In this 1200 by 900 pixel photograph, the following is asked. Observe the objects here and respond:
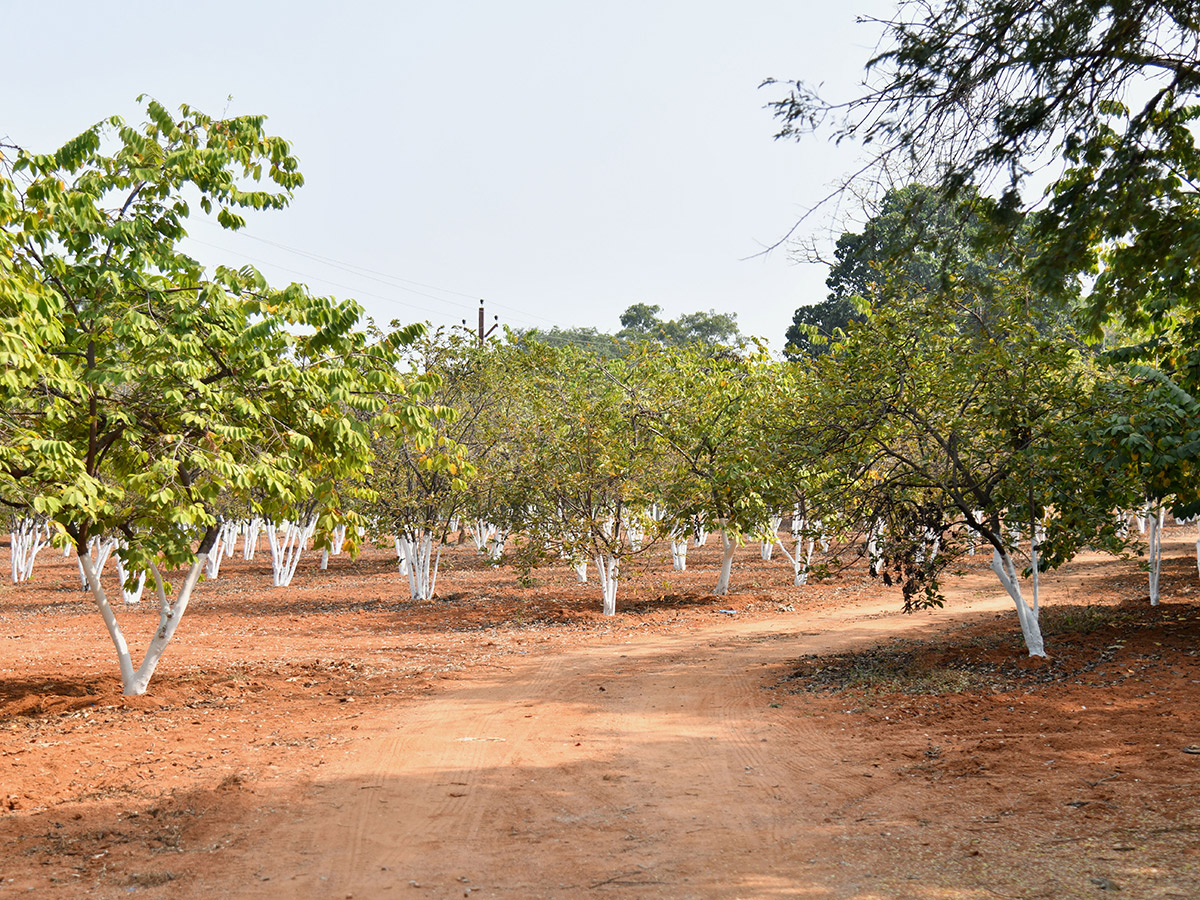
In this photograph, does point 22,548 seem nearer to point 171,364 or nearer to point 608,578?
point 608,578

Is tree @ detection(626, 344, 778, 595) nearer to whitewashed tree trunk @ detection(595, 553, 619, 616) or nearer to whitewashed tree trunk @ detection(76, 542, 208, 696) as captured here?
whitewashed tree trunk @ detection(595, 553, 619, 616)

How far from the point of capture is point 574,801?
6.26 m

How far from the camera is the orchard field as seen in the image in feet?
16.1

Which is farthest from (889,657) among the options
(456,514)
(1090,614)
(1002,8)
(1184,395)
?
(456,514)

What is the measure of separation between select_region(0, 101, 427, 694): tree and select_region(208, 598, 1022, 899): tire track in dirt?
275 cm

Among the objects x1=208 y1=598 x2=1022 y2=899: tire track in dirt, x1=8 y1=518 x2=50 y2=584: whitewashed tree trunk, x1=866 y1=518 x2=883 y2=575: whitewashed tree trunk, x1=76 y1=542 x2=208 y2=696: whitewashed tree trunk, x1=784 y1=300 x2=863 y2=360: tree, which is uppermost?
x1=784 y1=300 x2=863 y2=360: tree

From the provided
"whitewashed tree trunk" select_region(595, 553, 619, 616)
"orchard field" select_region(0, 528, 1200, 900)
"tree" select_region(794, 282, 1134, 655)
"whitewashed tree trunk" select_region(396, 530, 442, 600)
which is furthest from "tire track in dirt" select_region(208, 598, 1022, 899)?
"whitewashed tree trunk" select_region(396, 530, 442, 600)

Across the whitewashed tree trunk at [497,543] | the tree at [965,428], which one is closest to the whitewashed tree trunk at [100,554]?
the whitewashed tree trunk at [497,543]

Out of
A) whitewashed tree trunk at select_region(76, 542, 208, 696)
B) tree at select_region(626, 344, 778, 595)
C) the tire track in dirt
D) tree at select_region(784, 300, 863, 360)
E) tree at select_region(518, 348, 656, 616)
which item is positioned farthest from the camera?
tree at select_region(784, 300, 863, 360)

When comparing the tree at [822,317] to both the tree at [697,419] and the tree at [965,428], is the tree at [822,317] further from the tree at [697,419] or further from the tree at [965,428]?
the tree at [965,428]

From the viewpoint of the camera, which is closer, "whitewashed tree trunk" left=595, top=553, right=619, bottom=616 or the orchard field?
the orchard field

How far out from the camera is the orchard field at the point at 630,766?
16.1 feet

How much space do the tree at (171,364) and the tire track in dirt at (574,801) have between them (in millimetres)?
2749

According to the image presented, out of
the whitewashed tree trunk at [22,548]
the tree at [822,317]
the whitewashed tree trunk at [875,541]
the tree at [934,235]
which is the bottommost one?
the whitewashed tree trunk at [875,541]
